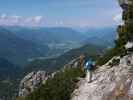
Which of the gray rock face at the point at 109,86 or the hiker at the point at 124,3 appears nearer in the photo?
the gray rock face at the point at 109,86

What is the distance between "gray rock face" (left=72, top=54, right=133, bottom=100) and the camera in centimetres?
3472

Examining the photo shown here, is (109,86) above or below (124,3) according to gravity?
below

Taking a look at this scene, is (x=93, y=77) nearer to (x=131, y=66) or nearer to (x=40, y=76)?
(x=131, y=66)

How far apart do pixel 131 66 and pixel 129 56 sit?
26.8 ft

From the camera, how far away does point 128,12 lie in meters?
59.8

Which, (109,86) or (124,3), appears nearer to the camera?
(109,86)

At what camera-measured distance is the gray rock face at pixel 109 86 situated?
114ft

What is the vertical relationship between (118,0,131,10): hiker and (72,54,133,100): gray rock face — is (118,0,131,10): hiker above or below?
above

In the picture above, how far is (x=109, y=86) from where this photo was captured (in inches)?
1454

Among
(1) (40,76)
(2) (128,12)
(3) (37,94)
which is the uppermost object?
(2) (128,12)

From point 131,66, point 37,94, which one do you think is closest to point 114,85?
point 131,66

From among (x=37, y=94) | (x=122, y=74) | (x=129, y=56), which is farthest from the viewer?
(x=37, y=94)

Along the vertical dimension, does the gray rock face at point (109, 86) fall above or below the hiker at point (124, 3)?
below

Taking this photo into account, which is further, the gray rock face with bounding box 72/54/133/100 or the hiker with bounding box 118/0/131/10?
the hiker with bounding box 118/0/131/10
